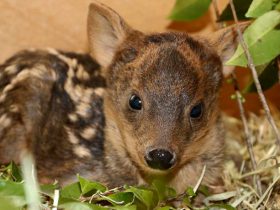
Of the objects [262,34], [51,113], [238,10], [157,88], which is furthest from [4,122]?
[262,34]

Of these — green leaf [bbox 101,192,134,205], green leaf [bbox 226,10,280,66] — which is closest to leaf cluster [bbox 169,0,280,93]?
green leaf [bbox 226,10,280,66]

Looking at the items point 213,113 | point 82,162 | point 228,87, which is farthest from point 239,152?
point 82,162

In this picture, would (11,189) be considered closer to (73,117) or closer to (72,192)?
(72,192)

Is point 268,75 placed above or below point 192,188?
above

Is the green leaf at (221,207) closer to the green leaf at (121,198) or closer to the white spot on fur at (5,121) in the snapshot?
the green leaf at (121,198)

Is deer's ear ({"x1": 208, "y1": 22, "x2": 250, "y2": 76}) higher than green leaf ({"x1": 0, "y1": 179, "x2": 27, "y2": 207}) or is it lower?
higher

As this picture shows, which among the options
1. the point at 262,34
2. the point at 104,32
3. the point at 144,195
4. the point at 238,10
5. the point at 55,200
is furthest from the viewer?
the point at 104,32

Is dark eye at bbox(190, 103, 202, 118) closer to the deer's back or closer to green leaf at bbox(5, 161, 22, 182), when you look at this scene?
the deer's back
